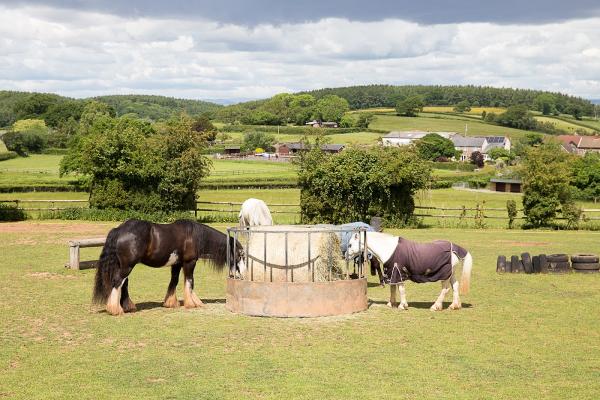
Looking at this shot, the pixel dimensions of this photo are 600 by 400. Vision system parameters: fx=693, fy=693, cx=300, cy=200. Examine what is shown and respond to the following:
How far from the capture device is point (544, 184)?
36406 mm

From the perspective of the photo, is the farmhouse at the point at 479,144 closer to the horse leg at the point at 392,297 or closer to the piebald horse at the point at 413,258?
the horse leg at the point at 392,297

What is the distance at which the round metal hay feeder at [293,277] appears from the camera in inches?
551

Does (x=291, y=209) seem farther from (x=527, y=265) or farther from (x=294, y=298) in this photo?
(x=294, y=298)

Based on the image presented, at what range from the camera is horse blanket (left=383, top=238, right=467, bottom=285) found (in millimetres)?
14805

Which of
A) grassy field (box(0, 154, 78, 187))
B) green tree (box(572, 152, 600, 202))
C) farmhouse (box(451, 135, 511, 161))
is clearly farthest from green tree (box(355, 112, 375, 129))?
green tree (box(572, 152, 600, 202))

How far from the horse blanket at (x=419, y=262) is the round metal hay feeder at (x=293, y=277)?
0.94 metres

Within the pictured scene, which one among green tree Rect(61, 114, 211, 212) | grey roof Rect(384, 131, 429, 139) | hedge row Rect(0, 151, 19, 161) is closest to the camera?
green tree Rect(61, 114, 211, 212)

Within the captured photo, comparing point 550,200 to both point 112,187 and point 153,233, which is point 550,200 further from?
point 153,233

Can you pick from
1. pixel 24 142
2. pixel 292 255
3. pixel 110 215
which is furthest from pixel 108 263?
pixel 24 142

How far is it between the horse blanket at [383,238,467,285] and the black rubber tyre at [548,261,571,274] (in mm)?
7074

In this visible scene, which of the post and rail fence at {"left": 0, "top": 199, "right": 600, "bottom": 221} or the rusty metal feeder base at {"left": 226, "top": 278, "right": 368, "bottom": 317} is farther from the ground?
the rusty metal feeder base at {"left": 226, "top": 278, "right": 368, "bottom": 317}

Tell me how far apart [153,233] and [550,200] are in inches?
1079

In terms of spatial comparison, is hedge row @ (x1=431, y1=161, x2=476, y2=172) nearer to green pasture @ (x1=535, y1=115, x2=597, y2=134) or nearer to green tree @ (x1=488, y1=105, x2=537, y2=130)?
green tree @ (x1=488, y1=105, x2=537, y2=130)

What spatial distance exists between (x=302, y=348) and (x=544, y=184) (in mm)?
27930
